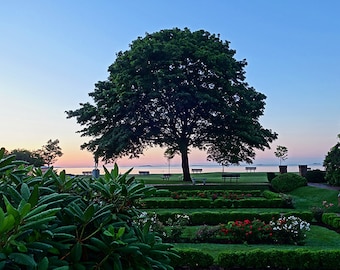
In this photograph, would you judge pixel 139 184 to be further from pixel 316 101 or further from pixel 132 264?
pixel 316 101

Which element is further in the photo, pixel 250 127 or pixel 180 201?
pixel 250 127

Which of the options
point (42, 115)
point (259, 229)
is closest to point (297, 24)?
point (259, 229)

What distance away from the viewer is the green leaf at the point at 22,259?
1.15 meters

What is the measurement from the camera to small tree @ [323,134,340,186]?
56.0ft

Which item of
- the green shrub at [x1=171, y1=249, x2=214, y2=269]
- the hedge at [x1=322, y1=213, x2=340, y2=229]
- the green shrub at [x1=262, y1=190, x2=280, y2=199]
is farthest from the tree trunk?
the green shrub at [x1=171, y1=249, x2=214, y2=269]

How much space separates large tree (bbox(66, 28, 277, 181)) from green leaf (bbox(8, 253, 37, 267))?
21322mm

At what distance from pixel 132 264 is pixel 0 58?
1229cm

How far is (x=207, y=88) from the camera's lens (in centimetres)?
2436

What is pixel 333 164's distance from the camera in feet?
56.5

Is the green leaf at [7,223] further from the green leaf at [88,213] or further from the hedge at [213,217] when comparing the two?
the hedge at [213,217]

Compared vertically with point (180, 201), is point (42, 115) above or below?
above

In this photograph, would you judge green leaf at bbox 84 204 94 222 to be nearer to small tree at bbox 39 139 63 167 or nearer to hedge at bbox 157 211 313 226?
hedge at bbox 157 211 313 226

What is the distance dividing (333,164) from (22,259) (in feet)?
60.2

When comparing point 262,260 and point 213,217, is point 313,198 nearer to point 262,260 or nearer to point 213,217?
point 213,217
